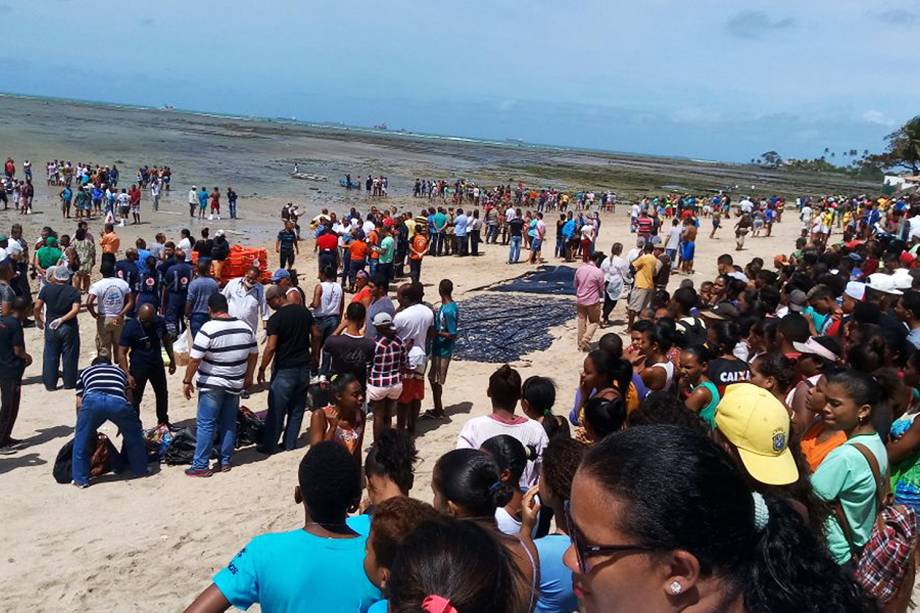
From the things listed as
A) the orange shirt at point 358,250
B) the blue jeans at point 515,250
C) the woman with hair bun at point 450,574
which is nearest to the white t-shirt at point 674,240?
the blue jeans at point 515,250

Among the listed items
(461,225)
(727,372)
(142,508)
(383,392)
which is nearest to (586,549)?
(727,372)

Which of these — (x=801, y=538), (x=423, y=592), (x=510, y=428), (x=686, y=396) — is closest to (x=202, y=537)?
(x=510, y=428)

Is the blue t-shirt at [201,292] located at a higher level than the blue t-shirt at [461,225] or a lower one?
lower

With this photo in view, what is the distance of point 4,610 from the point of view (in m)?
4.70

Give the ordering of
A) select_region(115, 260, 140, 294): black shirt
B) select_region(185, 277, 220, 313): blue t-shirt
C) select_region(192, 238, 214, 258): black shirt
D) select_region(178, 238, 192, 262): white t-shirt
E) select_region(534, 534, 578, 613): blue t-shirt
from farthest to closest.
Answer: select_region(178, 238, 192, 262): white t-shirt → select_region(192, 238, 214, 258): black shirt → select_region(115, 260, 140, 294): black shirt → select_region(185, 277, 220, 313): blue t-shirt → select_region(534, 534, 578, 613): blue t-shirt

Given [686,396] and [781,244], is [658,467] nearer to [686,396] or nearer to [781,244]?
[686,396]

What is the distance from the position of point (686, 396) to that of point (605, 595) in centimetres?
396

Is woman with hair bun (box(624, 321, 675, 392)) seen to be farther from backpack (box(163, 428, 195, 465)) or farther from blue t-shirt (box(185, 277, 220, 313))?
blue t-shirt (box(185, 277, 220, 313))

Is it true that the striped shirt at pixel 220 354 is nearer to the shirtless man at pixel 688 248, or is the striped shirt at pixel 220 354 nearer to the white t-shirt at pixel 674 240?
the shirtless man at pixel 688 248

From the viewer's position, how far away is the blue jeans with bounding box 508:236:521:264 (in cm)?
1930

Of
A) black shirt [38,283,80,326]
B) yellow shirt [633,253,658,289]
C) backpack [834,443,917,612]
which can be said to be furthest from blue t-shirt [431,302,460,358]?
backpack [834,443,917,612]

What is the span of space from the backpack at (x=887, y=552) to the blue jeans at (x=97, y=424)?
5843 mm

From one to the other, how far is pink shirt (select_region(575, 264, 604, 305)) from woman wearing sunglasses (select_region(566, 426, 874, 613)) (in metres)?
9.12

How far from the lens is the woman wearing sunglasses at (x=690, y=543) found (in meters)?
1.48
